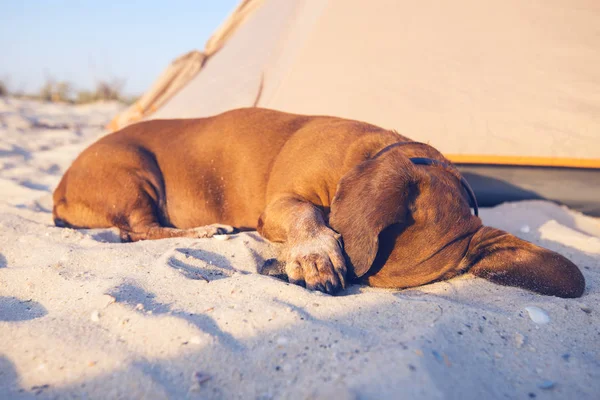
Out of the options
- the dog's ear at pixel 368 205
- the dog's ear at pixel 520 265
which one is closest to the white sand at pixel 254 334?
the dog's ear at pixel 520 265

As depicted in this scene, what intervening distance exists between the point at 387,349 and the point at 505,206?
2.72m

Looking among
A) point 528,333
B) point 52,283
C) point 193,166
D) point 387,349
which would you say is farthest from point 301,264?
point 193,166

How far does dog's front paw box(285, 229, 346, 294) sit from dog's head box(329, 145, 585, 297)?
0.05 meters

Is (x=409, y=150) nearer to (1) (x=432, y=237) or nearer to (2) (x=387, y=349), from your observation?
(1) (x=432, y=237)

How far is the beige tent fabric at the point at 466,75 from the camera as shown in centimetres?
380

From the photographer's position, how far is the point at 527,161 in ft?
12.3

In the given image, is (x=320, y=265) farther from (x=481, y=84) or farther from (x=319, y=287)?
(x=481, y=84)

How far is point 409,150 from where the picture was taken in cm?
269

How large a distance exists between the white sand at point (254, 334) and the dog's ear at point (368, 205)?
0.66 feet

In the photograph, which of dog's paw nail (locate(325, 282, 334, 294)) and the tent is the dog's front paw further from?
the tent

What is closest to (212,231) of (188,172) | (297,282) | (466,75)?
(188,172)

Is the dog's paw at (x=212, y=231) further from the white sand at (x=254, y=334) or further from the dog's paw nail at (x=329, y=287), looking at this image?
the dog's paw nail at (x=329, y=287)

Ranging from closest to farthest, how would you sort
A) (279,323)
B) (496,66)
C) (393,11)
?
(279,323) → (496,66) → (393,11)

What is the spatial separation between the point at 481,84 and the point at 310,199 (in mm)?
1895
